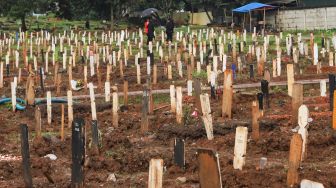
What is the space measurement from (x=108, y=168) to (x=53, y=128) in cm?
416

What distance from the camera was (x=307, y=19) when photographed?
38.2m

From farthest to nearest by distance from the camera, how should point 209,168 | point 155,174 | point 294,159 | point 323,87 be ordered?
point 323,87 → point 294,159 → point 155,174 → point 209,168

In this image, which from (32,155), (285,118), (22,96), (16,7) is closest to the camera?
(32,155)

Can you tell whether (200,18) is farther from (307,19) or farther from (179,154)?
(179,154)

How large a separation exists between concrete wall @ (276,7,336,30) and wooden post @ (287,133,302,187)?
31155 millimetres

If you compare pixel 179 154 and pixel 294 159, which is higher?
pixel 294 159

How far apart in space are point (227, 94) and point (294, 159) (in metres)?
5.03

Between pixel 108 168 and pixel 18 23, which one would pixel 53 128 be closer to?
pixel 108 168

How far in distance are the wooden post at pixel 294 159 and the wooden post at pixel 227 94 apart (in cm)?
468

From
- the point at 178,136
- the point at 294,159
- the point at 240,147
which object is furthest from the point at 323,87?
the point at 294,159

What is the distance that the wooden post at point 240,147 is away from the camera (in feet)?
23.6

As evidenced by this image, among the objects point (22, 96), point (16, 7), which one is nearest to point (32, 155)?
point (22, 96)

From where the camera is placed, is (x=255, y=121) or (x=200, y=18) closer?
(x=255, y=121)

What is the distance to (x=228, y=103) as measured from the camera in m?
12.0
